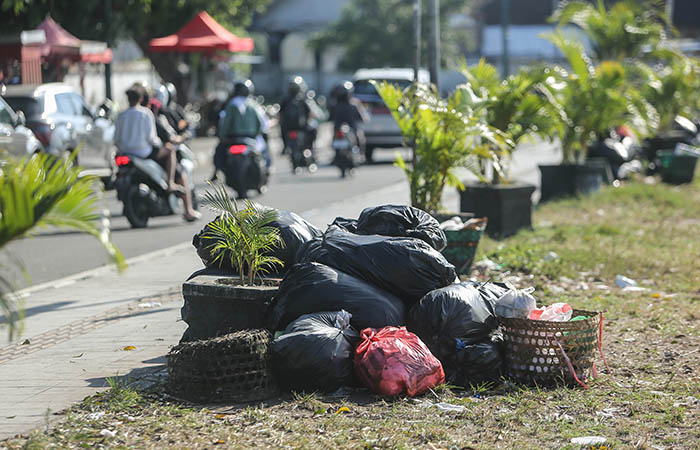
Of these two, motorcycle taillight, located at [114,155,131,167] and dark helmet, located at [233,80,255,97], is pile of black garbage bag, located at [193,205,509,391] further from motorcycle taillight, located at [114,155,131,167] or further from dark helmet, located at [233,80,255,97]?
dark helmet, located at [233,80,255,97]

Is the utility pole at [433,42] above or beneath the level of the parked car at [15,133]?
above

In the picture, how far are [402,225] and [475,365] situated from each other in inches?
48.4

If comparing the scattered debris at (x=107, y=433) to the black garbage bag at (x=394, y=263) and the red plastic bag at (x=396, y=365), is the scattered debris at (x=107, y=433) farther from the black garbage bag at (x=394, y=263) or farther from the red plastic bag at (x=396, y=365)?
the black garbage bag at (x=394, y=263)

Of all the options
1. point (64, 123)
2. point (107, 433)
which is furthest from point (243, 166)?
point (107, 433)

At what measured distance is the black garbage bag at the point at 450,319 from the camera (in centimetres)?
575

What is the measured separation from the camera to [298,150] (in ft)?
67.5

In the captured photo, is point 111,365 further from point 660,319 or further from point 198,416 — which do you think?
point 660,319

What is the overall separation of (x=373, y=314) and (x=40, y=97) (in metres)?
13.3

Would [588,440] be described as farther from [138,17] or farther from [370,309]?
[138,17]

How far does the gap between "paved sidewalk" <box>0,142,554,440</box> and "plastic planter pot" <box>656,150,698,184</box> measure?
32.1ft

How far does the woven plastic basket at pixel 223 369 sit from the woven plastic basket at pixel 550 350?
1.36 m

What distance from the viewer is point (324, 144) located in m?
29.6

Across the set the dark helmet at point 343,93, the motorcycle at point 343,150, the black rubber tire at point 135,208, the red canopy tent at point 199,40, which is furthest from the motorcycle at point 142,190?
the red canopy tent at point 199,40

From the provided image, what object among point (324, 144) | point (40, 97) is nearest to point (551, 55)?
point (324, 144)
